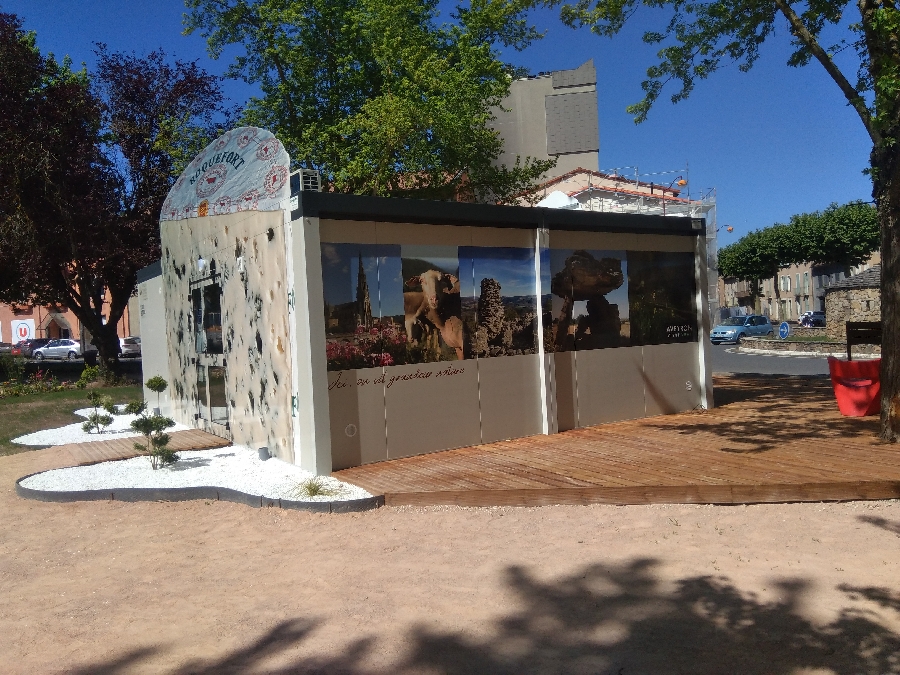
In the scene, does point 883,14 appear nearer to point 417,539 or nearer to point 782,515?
point 782,515

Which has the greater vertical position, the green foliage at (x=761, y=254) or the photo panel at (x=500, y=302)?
the green foliage at (x=761, y=254)

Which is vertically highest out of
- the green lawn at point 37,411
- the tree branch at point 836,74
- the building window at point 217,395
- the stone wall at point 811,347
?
the tree branch at point 836,74

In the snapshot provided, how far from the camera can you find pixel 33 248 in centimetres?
1978

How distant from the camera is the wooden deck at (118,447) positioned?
30.9 feet

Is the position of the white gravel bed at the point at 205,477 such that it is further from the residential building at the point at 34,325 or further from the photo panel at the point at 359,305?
the residential building at the point at 34,325

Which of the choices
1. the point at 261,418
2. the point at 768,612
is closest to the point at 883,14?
the point at 768,612

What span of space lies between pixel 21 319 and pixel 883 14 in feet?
229

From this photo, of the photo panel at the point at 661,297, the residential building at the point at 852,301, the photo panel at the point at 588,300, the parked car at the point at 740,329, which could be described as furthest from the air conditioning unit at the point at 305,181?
the parked car at the point at 740,329

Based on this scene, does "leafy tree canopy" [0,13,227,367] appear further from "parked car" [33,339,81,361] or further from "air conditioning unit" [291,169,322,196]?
"parked car" [33,339,81,361]

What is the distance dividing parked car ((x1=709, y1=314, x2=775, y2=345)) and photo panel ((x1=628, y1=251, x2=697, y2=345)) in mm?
32985

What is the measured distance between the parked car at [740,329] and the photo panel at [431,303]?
36.9m

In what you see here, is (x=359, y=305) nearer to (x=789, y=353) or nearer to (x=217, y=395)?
(x=217, y=395)

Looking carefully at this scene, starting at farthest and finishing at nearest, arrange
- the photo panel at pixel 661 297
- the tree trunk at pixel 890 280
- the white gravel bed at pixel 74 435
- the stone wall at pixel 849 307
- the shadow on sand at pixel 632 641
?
the stone wall at pixel 849 307
the white gravel bed at pixel 74 435
the photo panel at pixel 661 297
the tree trunk at pixel 890 280
the shadow on sand at pixel 632 641

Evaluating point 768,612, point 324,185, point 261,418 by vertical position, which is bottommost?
point 768,612
